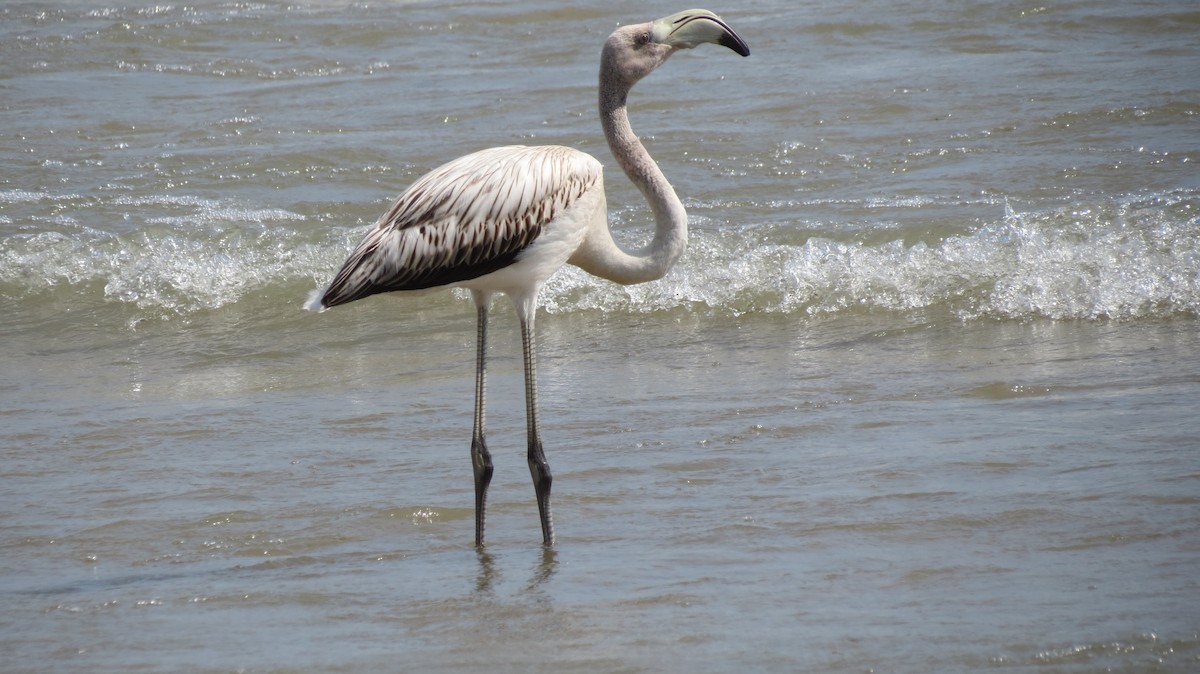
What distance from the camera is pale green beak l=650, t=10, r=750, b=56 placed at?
5.24 metres

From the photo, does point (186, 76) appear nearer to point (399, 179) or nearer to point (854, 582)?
point (399, 179)

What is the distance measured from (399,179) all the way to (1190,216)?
5876 mm

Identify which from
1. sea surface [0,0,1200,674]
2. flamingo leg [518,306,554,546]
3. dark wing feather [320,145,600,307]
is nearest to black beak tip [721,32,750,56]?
dark wing feather [320,145,600,307]

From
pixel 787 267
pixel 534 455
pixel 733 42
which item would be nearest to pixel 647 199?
pixel 733 42

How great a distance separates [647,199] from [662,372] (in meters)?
2.13

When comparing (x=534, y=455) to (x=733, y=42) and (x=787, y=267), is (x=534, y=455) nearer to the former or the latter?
(x=733, y=42)

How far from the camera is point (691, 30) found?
528 centimetres

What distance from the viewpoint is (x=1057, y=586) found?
430cm

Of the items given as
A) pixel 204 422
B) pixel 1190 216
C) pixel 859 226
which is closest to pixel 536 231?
pixel 204 422

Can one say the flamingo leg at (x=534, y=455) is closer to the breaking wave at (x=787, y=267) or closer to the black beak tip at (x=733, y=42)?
the black beak tip at (x=733, y=42)

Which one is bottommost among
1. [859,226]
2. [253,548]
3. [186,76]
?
[253,548]

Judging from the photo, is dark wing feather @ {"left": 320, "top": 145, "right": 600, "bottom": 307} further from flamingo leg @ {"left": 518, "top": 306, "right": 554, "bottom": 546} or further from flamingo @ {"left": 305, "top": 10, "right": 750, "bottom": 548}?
flamingo leg @ {"left": 518, "top": 306, "right": 554, "bottom": 546}

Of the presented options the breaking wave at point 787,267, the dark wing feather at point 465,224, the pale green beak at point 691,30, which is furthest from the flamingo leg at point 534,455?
the breaking wave at point 787,267

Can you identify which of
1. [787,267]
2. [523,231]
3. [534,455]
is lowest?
[534,455]
